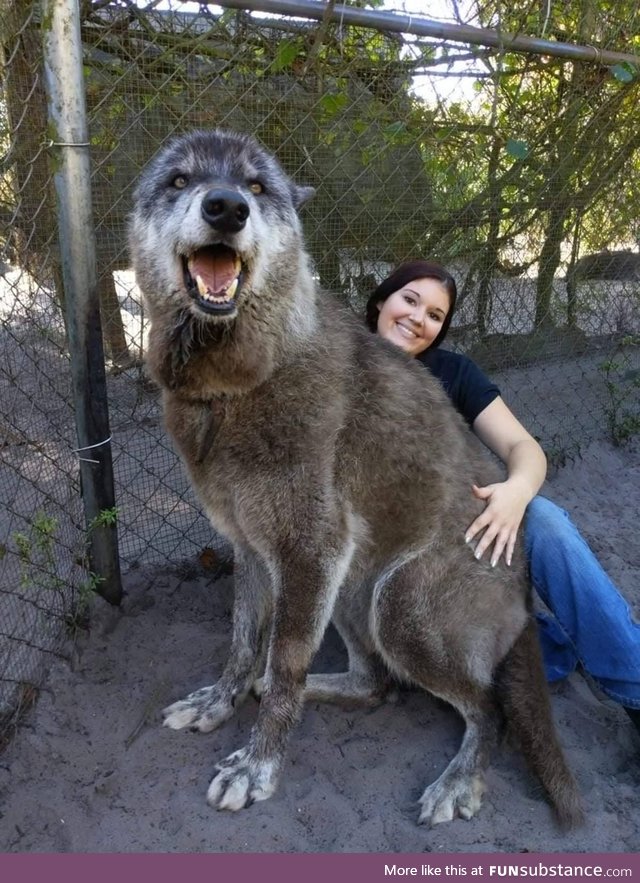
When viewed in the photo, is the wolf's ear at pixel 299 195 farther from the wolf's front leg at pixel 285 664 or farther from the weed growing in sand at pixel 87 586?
the weed growing in sand at pixel 87 586

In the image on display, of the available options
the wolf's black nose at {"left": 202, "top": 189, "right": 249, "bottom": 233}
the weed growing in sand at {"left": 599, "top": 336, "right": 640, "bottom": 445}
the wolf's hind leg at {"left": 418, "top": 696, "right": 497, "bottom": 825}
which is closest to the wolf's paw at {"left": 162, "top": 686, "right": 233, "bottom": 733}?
the wolf's hind leg at {"left": 418, "top": 696, "right": 497, "bottom": 825}

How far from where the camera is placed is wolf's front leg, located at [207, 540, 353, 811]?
227 centimetres

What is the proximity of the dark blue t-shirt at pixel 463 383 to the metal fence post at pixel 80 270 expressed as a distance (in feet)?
→ 4.61

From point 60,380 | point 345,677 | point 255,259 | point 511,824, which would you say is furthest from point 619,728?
point 60,380

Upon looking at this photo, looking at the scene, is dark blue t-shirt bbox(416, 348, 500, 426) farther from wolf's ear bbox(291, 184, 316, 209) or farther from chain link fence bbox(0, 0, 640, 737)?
chain link fence bbox(0, 0, 640, 737)

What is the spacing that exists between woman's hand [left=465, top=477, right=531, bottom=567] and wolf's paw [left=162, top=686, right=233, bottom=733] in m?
1.16

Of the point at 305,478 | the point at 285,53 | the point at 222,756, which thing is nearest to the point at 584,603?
the point at 305,478

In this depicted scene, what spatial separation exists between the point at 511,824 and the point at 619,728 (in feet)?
2.37

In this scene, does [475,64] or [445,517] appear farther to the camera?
[475,64]

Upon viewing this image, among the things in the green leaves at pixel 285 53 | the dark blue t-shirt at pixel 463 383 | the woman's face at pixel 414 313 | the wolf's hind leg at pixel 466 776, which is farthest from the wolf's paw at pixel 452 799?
the green leaves at pixel 285 53

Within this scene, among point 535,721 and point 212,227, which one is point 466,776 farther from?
point 212,227

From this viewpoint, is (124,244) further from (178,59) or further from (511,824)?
(511,824)

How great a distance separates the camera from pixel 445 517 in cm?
246

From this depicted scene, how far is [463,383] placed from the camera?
2982mm
